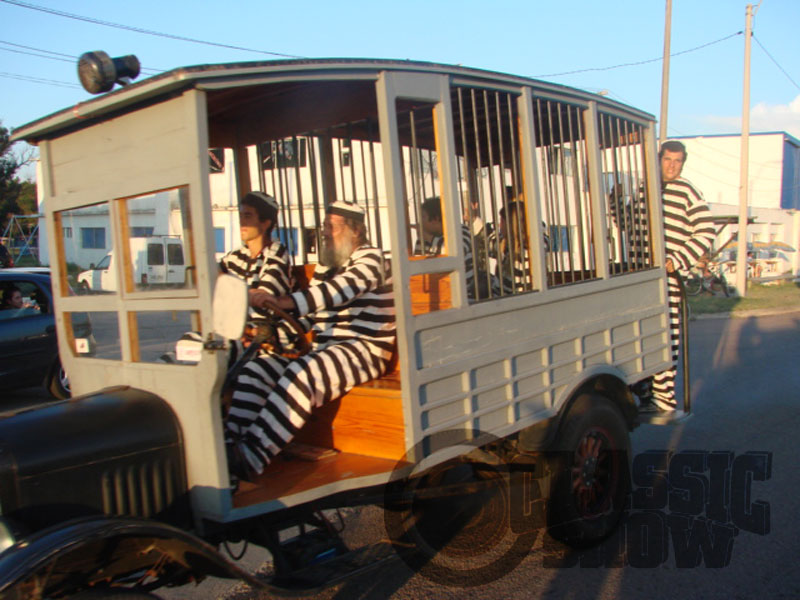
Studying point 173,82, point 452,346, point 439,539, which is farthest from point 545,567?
point 173,82

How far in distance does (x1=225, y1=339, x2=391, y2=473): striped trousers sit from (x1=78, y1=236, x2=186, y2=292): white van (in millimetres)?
724

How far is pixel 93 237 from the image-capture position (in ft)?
10.2

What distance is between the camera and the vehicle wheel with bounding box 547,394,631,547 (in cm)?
379

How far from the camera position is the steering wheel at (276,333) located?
3.00 meters

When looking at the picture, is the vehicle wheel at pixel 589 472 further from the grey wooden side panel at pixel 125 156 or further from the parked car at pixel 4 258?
the parked car at pixel 4 258

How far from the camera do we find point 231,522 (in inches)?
108

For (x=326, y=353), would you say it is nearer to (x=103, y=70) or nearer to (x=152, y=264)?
(x=152, y=264)

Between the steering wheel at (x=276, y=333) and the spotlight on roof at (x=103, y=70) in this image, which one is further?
the steering wheel at (x=276, y=333)

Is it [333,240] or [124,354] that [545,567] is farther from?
[124,354]

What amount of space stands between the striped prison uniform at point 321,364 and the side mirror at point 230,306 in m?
0.75

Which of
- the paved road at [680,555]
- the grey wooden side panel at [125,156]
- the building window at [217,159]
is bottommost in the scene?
the paved road at [680,555]

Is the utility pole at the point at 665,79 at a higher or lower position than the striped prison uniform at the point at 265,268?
higher

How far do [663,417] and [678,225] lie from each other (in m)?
1.56

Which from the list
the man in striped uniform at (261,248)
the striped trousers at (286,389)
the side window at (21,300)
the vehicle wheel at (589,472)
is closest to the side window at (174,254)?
the striped trousers at (286,389)
